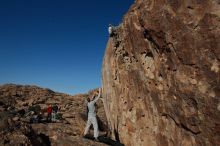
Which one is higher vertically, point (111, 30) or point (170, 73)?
point (111, 30)

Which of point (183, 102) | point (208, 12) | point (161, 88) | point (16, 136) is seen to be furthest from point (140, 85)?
point (16, 136)

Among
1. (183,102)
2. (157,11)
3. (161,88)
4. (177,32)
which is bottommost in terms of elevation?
(183,102)

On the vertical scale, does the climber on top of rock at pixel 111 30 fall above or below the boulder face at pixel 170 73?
above

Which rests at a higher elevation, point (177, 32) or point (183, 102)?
point (177, 32)

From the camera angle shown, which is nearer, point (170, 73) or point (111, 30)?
point (170, 73)

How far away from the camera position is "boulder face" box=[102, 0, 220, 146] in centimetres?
853

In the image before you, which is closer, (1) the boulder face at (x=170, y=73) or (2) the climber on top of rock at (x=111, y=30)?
(1) the boulder face at (x=170, y=73)

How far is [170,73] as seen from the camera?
9.98 metres

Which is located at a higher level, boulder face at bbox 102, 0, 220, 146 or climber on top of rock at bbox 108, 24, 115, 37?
climber on top of rock at bbox 108, 24, 115, 37

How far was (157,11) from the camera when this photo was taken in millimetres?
10219

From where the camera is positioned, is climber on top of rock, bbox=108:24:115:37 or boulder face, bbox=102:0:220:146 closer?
boulder face, bbox=102:0:220:146

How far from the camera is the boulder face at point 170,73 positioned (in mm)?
8531

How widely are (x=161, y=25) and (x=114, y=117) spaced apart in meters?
7.15

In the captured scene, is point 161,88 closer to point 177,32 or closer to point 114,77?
A: point 177,32
